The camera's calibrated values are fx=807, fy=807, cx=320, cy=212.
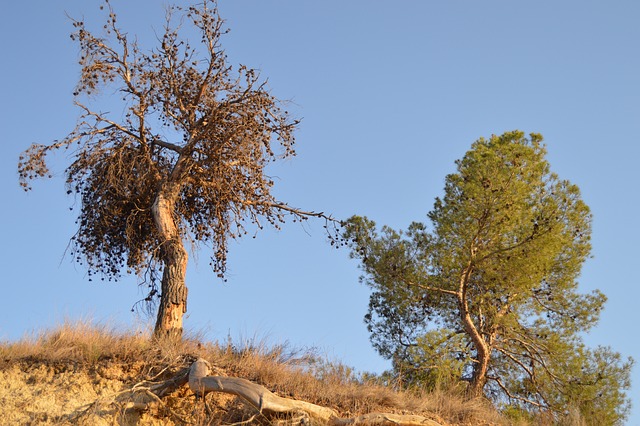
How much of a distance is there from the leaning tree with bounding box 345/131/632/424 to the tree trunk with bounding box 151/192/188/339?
19.3 feet

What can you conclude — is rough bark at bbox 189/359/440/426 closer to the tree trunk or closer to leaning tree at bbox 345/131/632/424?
the tree trunk

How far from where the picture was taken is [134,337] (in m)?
13.3

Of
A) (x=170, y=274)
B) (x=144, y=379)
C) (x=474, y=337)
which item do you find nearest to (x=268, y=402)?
(x=144, y=379)

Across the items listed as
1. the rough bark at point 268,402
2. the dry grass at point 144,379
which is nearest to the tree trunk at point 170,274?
the dry grass at point 144,379

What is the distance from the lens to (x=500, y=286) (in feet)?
67.4

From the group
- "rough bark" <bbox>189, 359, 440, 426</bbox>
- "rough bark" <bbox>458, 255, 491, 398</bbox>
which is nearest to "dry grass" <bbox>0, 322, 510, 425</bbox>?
"rough bark" <bbox>189, 359, 440, 426</bbox>

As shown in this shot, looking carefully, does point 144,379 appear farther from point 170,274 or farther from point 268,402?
point 170,274

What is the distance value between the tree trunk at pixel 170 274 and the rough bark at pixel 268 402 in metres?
2.36

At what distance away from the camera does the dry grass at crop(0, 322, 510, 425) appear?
11570 mm

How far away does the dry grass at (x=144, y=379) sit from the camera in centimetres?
1157

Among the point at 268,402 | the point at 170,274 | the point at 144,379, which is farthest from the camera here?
the point at 170,274

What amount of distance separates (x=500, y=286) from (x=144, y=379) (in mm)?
10962

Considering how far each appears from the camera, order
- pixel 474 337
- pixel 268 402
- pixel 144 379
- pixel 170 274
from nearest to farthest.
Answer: pixel 268 402 < pixel 144 379 < pixel 170 274 < pixel 474 337

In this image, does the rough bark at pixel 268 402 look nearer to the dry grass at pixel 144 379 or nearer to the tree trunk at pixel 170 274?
the dry grass at pixel 144 379
